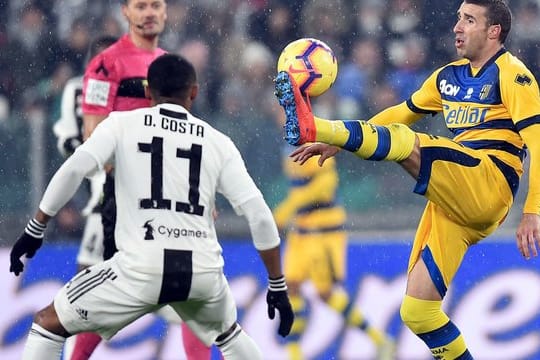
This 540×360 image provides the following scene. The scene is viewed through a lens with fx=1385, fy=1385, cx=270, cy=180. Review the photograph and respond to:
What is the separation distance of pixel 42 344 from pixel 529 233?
225 centimetres

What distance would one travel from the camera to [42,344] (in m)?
6.13

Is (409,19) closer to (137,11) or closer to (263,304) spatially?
(263,304)

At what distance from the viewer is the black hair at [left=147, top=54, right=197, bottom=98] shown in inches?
250

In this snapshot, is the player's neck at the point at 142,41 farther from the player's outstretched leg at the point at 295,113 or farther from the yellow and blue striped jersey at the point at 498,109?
the yellow and blue striped jersey at the point at 498,109

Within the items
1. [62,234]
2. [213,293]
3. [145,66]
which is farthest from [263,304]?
[213,293]

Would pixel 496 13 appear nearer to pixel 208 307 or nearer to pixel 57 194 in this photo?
pixel 208 307

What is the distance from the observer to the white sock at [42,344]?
241 inches

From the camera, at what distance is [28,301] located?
→ 379 inches

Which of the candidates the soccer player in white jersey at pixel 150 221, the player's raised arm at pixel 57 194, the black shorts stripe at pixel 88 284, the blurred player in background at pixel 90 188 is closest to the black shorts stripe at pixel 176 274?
the soccer player in white jersey at pixel 150 221

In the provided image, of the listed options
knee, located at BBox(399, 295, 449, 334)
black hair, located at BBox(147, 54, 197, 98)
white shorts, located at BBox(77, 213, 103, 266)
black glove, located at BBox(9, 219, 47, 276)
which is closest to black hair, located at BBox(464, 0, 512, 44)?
knee, located at BBox(399, 295, 449, 334)

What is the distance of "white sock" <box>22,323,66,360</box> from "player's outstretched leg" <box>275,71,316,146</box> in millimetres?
1388

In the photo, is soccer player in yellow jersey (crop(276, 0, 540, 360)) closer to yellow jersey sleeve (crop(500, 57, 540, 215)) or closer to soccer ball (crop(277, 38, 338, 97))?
yellow jersey sleeve (crop(500, 57, 540, 215))

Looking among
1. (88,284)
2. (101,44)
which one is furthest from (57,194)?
(101,44)

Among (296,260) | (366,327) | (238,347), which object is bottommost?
(366,327)
